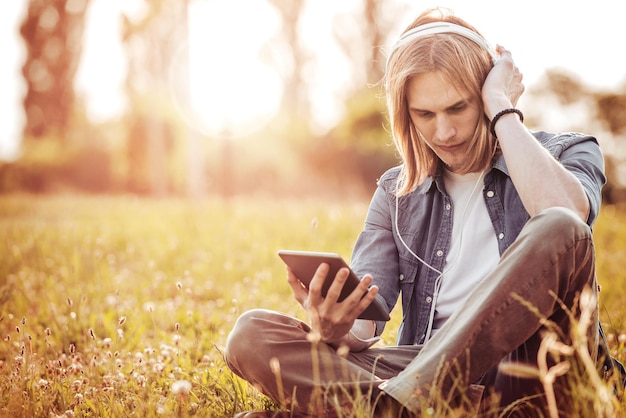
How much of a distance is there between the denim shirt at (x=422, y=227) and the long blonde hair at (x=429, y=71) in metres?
0.09

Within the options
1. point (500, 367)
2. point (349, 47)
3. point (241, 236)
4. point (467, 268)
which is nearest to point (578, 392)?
point (500, 367)

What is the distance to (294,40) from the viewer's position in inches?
1005

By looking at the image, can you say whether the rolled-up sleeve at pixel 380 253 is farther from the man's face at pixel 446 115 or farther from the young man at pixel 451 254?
the man's face at pixel 446 115

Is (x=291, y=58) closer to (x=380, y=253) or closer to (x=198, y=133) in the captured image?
(x=198, y=133)

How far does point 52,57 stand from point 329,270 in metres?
29.4

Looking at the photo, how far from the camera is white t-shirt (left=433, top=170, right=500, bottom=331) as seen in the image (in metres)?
2.90

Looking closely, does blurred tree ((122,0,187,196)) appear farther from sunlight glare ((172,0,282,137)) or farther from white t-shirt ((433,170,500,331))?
white t-shirt ((433,170,500,331))

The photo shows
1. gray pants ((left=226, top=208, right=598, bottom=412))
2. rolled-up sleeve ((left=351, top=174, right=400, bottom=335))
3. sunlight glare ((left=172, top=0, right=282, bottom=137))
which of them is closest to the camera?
gray pants ((left=226, top=208, right=598, bottom=412))

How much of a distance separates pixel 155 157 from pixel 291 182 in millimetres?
5619

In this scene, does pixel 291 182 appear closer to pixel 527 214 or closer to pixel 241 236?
pixel 241 236

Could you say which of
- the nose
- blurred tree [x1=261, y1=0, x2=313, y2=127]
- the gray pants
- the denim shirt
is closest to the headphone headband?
the nose

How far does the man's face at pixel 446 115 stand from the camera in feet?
9.73

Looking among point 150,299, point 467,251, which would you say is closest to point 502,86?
point 467,251

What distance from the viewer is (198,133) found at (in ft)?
64.8
